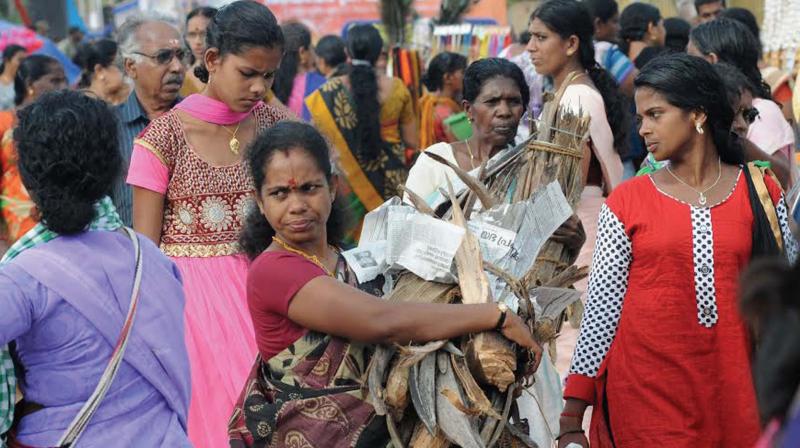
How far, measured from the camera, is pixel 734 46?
19.8 ft

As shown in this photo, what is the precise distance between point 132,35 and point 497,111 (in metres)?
1.71


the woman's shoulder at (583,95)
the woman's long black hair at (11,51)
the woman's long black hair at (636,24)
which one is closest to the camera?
the woman's shoulder at (583,95)

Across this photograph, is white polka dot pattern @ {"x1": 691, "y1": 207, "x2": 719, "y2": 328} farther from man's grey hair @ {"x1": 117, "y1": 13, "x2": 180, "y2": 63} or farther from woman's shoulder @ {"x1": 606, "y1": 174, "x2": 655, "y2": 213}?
man's grey hair @ {"x1": 117, "y1": 13, "x2": 180, "y2": 63}

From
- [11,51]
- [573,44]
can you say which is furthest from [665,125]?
[11,51]

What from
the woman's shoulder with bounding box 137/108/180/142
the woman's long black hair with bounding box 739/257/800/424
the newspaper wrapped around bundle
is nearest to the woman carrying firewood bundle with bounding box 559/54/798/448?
the newspaper wrapped around bundle

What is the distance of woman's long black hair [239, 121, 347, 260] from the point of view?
11.5 feet

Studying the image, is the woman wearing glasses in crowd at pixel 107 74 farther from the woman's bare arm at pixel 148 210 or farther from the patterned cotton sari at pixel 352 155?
the woman's bare arm at pixel 148 210

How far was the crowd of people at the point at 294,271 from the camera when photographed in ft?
10.3

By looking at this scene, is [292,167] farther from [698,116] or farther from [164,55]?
[164,55]

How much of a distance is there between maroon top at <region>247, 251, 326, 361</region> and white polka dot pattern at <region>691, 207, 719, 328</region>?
1159mm

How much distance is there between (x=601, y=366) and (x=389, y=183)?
17.6ft

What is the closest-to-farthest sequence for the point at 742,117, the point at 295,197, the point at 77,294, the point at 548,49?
→ the point at 77,294 < the point at 295,197 < the point at 742,117 < the point at 548,49

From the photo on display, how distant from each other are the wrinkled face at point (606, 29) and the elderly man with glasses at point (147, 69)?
4.00 meters

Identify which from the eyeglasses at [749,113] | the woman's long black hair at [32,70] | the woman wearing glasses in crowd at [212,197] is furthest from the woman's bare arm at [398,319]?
the woman's long black hair at [32,70]
